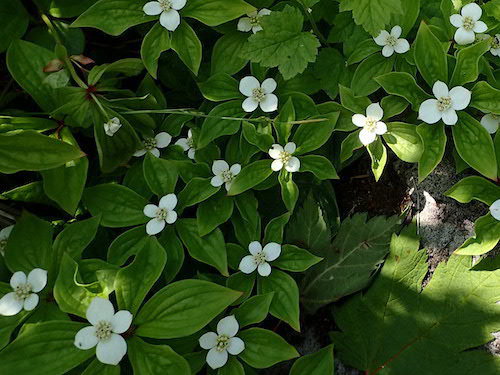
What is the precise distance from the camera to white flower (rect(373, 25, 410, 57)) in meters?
1.95

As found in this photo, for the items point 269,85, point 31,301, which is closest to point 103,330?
point 31,301

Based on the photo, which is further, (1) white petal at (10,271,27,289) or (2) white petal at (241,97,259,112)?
(2) white petal at (241,97,259,112)

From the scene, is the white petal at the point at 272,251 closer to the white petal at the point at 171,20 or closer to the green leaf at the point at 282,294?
the green leaf at the point at 282,294

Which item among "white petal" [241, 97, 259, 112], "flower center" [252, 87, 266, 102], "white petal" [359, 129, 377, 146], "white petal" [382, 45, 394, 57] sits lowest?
"white petal" [359, 129, 377, 146]

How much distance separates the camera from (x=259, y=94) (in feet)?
6.50

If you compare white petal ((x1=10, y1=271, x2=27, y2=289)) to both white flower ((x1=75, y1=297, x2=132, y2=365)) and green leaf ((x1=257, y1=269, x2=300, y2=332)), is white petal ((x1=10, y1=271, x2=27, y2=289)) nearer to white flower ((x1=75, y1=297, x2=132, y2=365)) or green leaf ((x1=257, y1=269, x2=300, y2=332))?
white flower ((x1=75, y1=297, x2=132, y2=365))

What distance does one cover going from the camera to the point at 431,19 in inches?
79.3

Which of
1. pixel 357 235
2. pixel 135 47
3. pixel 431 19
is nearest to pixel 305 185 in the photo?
pixel 357 235

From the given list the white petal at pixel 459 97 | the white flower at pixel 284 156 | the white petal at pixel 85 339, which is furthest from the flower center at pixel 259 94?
the white petal at pixel 85 339

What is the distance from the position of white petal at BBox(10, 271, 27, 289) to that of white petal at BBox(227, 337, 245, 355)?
71cm

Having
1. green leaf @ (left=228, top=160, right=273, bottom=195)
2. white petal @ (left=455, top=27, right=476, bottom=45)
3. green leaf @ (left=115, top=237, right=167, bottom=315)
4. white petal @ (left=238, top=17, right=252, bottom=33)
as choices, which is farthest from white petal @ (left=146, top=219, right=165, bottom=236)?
white petal @ (left=455, top=27, right=476, bottom=45)

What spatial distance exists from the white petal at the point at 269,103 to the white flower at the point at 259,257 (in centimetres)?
51

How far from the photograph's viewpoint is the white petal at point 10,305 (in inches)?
66.2

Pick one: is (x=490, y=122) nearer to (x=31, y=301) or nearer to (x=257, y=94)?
(x=257, y=94)
